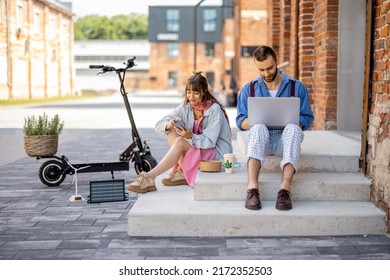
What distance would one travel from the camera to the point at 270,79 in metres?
5.45

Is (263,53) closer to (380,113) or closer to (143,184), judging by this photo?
(380,113)

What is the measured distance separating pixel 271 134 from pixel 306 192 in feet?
1.98

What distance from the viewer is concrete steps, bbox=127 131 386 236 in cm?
479

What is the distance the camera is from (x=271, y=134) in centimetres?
539

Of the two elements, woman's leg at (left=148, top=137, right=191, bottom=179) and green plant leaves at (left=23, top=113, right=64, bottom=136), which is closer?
woman's leg at (left=148, top=137, right=191, bottom=179)

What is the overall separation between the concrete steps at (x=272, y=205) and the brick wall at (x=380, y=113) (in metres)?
0.15

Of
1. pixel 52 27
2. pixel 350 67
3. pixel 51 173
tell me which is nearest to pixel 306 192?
pixel 51 173

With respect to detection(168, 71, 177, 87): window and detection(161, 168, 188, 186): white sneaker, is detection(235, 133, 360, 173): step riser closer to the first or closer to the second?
detection(161, 168, 188, 186): white sneaker

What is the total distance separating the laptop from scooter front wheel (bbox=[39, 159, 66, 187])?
2793 millimetres

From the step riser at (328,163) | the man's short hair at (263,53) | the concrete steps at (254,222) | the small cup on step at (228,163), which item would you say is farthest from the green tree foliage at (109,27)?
the concrete steps at (254,222)

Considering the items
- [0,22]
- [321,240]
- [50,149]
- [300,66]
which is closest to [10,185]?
[50,149]

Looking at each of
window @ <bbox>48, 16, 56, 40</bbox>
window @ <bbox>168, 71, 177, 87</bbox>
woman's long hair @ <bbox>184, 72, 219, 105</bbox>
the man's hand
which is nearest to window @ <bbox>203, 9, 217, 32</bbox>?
window @ <bbox>168, 71, 177, 87</bbox>

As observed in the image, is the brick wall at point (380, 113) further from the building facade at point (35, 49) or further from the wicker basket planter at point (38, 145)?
the building facade at point (35, 49)
